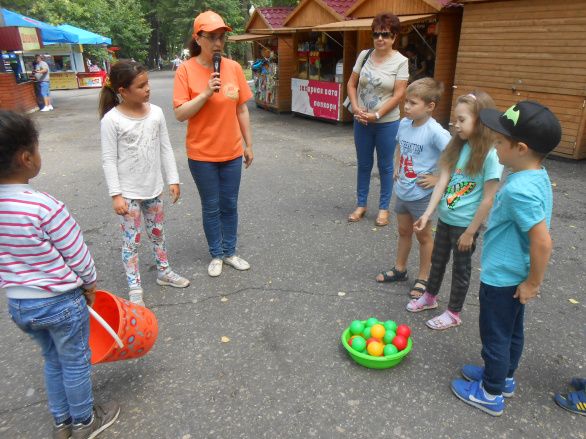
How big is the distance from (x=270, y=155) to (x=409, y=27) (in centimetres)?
471

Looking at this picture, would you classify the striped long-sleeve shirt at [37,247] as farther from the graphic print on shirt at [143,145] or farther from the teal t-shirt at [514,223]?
the teal t-shirt at [514,223]

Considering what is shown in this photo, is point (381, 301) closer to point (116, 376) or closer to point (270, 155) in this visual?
point (116, 376)

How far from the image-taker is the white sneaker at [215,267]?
3.83 m

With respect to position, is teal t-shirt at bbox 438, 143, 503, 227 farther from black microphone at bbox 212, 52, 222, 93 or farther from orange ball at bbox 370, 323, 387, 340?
black microphone at bbox 212, 52, 222, 93

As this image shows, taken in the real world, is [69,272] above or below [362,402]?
above

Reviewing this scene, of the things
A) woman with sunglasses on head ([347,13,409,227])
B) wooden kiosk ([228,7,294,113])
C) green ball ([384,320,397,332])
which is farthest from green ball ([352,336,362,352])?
wooden kiosk ([228,7,294,113])

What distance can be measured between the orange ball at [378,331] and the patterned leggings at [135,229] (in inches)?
70.0

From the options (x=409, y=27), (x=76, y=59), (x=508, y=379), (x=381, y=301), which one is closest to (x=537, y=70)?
(x=409, y=27)

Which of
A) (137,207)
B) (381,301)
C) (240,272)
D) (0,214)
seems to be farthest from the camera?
(240,272)

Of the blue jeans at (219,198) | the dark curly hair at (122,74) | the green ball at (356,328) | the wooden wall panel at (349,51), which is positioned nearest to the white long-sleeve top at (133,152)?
the dark curly hair at (122,74)

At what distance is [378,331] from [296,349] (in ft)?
1.79

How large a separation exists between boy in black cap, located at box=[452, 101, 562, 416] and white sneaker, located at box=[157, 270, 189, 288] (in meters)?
2.23

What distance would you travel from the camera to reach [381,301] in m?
3.44

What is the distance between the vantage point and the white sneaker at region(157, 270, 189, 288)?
3.67m
